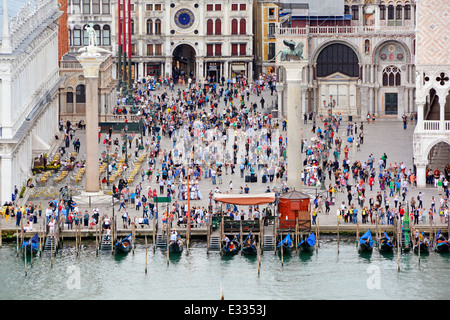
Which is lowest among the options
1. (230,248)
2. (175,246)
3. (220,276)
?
(220,276)

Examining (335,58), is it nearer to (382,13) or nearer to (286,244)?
(382,13)

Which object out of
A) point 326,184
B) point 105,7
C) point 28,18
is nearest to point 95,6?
point 105,7

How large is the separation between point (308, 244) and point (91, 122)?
17409 millimetres

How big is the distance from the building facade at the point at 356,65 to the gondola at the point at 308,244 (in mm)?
50303

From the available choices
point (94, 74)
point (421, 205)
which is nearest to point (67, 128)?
point (94, 74)

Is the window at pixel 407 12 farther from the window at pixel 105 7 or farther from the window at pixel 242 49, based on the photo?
the window at pixel 105 7

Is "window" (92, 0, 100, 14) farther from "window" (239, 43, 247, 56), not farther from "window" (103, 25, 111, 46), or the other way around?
"window" (239, 43, 247, 56)

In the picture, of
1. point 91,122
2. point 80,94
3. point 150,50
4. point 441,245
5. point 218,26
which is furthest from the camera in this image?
point 218,26

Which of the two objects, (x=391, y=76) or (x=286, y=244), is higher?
(x=391, y=76)

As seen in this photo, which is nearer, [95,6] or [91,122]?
[91,122]

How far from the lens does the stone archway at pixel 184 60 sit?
569 ft

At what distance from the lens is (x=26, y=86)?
107 metres

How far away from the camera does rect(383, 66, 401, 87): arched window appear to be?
459 ft

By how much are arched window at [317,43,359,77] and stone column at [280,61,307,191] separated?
44.8 meters
